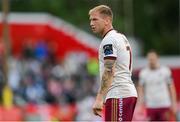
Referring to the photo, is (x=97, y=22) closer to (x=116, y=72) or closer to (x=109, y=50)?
(x=109, y=50)

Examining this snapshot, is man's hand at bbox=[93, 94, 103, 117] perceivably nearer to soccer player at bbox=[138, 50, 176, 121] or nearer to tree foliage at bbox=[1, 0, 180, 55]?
soccer player at bbox=[138, 50, 176, 121]

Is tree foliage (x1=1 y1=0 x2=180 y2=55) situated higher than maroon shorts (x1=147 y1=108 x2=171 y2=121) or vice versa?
tree foliage (x1=1 y1=0 x2=180 y2=55)

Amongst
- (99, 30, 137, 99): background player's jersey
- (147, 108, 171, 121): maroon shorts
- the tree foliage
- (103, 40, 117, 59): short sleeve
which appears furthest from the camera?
the tree foliage

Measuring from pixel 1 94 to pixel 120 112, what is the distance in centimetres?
1348

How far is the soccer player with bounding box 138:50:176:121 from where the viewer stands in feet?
60.3

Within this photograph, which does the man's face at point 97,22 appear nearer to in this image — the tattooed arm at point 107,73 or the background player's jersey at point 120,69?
the background player's jersey at point 120,69

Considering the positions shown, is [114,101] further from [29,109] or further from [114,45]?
[29,109]

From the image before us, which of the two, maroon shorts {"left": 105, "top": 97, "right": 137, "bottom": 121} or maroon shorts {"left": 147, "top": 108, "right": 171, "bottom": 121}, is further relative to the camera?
maroon shorts {"left": 147, "top": 108, "right": 171, "bottom": 121}

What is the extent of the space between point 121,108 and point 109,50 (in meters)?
0.76

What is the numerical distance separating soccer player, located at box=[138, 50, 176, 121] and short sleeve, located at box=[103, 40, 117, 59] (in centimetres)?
639

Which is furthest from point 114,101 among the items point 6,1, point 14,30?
point 14,30

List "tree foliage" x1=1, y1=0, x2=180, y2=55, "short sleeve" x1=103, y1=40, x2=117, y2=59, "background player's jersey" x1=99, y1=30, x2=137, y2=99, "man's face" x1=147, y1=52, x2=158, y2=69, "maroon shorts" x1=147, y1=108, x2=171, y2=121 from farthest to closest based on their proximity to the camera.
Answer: "tree foliage" x1=1, y1=0, x2=180, y2=55, "maroon shorts" x1=147, y1=108, x2=171, y2=121, "man's face" x1=147, y1=52, x2=158, y2=69, "background player's jersey" x1=99, y1=30, x2=137, y2=99, "short sleeve" x1=103, y1=40, x2=117, y2=59

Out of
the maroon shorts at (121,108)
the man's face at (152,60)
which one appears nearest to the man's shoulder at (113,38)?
the maroon shorts at (121,108)

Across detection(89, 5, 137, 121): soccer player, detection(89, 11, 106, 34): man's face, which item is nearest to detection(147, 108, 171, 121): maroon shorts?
detection(89, 5, 137, 121): soccer player
